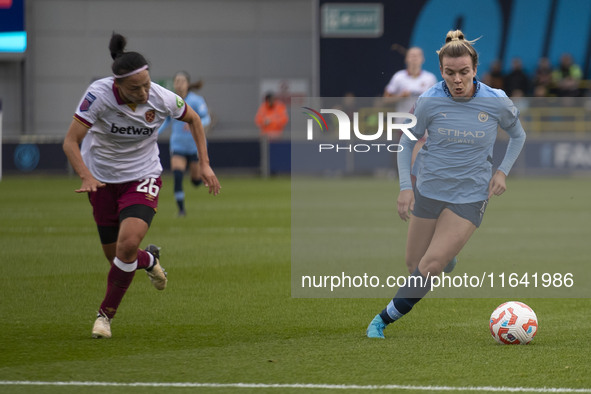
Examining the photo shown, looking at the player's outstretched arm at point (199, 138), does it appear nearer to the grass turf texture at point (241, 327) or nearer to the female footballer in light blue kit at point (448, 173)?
the grass turf texture at point (241, 327)

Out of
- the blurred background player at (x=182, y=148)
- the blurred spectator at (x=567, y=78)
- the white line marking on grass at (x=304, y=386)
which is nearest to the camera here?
the white line marking on grass at (x=304, y=386)

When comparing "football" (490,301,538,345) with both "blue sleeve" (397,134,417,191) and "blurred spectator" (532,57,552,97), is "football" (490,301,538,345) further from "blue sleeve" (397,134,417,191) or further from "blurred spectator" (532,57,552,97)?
"blurred spectator" (532,57,552,97)

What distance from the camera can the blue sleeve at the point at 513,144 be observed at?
7074 mm

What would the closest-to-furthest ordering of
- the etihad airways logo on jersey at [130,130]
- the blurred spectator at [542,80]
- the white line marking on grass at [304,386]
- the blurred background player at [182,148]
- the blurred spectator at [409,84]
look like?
1. the white line marking on grass at [304,386]
2. the etihad airways logo on jersey at [130,130]
3. the blurred background player at [182,148]
4. the blurred spectator at [409,84]
5. the blurred spectator at [542,80]

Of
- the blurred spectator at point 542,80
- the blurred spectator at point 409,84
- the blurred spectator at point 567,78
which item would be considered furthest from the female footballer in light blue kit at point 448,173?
the blurred spectator at point 567,78

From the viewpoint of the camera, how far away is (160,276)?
8.09 meters

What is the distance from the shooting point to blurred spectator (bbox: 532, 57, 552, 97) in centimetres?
3048

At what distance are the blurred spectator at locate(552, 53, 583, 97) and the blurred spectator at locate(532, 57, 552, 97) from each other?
0.94 ft

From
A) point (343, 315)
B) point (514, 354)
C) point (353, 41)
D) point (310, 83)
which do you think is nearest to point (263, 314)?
point (343, 315)

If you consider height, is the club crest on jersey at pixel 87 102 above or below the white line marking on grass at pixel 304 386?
above

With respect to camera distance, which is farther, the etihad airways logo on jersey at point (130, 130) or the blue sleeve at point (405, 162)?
the etihad airways logo on jersey at point (130, 130)

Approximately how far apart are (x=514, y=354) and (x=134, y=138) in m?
2.90

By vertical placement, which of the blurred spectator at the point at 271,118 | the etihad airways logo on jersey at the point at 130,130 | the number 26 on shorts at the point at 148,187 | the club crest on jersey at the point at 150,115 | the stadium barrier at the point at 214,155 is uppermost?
the club crest on jersey at the point at 150,115

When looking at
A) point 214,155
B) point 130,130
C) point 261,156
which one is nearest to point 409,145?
point 130,130
